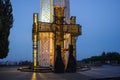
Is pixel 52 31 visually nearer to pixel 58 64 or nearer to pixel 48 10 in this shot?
pixel 48 10

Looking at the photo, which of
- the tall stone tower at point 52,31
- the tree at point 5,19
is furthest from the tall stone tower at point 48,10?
the tree at point 5,19

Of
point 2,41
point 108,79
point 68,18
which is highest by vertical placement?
point 68,18

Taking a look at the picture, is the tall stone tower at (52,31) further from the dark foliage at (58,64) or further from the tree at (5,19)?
the tree at (5,19)

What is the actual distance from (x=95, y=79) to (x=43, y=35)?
12452 mm

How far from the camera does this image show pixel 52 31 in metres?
29.9

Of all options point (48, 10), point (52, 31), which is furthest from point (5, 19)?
point (48, 10)

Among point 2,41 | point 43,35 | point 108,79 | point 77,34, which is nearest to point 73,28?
point 77,34

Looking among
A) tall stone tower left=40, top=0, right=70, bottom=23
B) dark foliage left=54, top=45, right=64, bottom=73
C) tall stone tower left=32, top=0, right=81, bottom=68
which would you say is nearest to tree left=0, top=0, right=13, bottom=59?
tall stone tower left=32, top=0, right=81, bottom=68

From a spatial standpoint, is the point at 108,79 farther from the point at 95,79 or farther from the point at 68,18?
the point at 68,18

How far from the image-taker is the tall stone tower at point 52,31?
97.6 feet

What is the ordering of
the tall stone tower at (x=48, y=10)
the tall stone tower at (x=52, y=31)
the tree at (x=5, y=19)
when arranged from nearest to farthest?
the tree at (x=5, y=19), the tall stone tower at (x=52, y=31), the tall stone tower at (x=48, y=10)

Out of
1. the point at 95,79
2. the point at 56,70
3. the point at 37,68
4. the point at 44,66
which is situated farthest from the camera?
the point at 44,66

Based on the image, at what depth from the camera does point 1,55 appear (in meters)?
30.5

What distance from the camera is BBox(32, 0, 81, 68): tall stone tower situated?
29.7 metres
